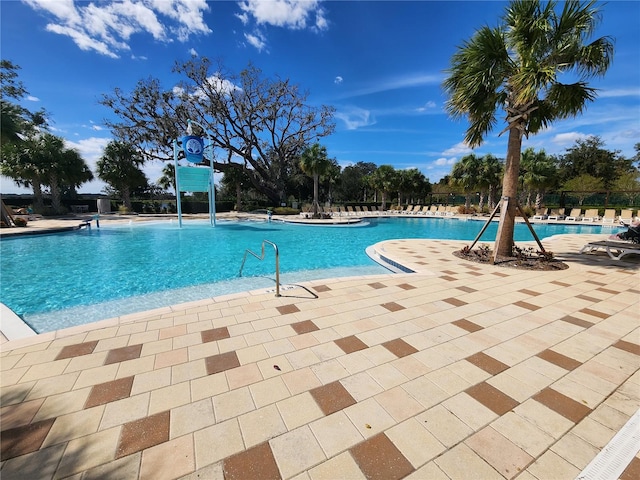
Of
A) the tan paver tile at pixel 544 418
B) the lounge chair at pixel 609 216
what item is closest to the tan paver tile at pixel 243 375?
the tan paver tile at pixel 544 418

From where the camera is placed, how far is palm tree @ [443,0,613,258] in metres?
5.34

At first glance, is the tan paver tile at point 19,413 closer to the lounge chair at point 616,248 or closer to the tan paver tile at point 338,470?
the tan paver tile at point 338,470

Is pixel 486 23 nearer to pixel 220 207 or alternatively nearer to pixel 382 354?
pixel 382 354

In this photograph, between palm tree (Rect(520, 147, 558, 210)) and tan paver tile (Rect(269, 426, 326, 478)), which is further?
palm tree (Rect(520, 147, 558, 210))

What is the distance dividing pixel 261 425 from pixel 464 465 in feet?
4.13

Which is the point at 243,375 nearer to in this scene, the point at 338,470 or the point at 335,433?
the point at 335,433

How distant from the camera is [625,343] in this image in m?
2.96

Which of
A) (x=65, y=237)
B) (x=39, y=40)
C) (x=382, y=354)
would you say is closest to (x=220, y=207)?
(x=65, y=237)

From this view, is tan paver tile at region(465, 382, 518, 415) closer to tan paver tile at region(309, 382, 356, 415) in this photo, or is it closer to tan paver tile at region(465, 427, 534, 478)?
tan paver tile at region(465, 427, 534, 478)

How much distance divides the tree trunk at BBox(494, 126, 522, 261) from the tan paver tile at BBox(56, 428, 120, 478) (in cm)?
738

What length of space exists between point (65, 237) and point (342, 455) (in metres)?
16.2

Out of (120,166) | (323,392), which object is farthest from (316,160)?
(323,392)

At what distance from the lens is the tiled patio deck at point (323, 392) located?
1558 millimetres

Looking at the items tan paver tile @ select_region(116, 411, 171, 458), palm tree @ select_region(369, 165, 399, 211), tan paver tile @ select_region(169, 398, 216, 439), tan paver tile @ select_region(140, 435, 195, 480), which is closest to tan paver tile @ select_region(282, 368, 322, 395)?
tan paver tile @ select_region(169, 398, 216, 439)
